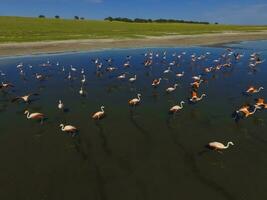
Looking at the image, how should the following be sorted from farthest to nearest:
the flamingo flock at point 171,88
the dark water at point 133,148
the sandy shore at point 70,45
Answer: the sandy shore at point 70,45
the flamingo flock at point 171,88
the dark water at point 133,148

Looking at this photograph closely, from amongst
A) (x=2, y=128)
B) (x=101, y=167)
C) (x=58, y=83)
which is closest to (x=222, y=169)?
(x=101, y=167)

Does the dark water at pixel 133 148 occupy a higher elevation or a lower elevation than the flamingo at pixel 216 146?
lower

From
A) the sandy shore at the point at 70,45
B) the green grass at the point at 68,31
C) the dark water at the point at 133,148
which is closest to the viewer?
the dark water at the point at 133,148

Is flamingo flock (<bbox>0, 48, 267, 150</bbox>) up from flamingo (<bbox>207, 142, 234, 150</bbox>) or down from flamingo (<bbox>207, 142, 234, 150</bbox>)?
down

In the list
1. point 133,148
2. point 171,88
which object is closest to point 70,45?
point 171,88

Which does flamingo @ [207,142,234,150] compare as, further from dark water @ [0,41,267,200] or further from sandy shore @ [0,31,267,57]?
sandy shore @ [0,31,267,57]

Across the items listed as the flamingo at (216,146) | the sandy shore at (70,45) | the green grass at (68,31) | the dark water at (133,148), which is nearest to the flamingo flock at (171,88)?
the flamingo at (216,146)

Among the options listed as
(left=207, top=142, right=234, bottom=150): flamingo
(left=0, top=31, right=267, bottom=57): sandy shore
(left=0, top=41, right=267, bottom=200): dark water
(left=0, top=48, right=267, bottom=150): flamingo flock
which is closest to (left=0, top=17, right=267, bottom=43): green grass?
(left=0, top=31, right=267, bottom=57): sandy shore

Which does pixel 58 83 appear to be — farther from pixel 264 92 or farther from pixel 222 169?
pixel 222 169

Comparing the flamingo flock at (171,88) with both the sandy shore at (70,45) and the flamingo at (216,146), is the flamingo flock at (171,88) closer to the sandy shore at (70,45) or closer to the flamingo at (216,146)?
the flamingo at (216,146)

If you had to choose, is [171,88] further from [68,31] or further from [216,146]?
[68,31]
